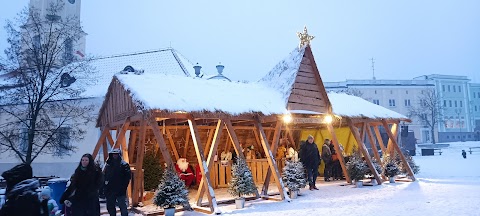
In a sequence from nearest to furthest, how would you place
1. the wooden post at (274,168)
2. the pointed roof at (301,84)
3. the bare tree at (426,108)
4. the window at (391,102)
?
the wooden post at (274,168), the pointed roof at (301,84), the bare tree at (426,108), the window at (391,102)

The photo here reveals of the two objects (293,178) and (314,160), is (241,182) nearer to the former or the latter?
(293,178)

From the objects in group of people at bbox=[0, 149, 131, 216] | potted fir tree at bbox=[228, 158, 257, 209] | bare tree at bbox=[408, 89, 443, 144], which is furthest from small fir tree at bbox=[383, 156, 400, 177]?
bare tree at bbox=[408, 89, 443, 144]

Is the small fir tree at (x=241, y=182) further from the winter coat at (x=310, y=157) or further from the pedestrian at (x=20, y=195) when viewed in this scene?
the pedestrian at (x=20, y=195)

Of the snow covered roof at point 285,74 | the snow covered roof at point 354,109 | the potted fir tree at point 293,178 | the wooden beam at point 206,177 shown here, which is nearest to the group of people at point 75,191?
the wooden beam at point 206,177

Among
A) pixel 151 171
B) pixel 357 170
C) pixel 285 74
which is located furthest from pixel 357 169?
pixel 151 171

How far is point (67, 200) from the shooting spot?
Answer: 19.0 feet

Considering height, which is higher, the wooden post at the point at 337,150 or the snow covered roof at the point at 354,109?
the snow covered roof at the point at 354,109

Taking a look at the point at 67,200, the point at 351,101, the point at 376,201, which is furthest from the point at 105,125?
the point at 351,101

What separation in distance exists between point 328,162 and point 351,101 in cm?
293

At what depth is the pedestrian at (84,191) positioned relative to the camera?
576 cm

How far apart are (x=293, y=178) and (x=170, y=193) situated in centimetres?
391

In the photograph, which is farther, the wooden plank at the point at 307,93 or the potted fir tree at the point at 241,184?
the wooden plank at the point at 307,93

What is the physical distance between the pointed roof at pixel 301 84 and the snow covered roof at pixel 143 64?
32.2ft

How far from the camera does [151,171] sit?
12.4 m
